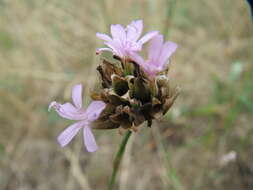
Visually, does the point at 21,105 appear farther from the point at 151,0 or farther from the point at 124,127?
the point at 124,127

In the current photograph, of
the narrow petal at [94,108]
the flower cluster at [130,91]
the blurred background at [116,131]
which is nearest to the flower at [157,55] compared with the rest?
the flower cluster at [130,91]

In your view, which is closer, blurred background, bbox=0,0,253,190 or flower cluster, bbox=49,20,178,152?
flower cluster, bbox=49,20,178,152

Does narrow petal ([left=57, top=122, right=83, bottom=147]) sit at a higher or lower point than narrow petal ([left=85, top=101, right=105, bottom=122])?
→ lower

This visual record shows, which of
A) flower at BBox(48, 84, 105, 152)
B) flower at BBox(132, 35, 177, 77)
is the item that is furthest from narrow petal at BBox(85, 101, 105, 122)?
flower at BBox(132, 35, 177, 77)

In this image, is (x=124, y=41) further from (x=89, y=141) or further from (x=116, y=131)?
(x=116, y=131)

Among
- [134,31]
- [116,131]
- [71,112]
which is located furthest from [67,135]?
[116,131]

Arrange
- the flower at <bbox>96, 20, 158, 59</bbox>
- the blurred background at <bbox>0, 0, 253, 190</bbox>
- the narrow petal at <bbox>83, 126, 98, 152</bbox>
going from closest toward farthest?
the narrow petal at <bbox>83, 126, 98, 152</bbox> → the flower at <bbox>96, 20, 158, 59</bbox> → the blurred background at <bbox>0, 0, 253, 190</bbox>

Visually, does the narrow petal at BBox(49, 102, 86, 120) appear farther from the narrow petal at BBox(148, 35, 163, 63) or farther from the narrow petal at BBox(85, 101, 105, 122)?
the narrow petal at BBox(148, 35, 163, 63)
